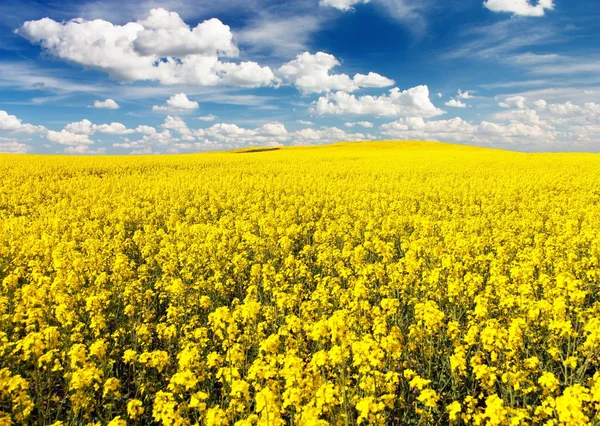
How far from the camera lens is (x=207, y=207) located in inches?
609

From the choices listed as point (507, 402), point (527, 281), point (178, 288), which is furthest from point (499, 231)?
point (178, 288)

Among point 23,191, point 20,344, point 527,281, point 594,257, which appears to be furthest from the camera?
point 23,191

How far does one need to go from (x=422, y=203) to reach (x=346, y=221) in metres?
4.39

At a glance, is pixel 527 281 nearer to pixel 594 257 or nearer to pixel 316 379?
pixel 594 257

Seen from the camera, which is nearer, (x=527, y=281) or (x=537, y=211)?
(x=527, y=281)

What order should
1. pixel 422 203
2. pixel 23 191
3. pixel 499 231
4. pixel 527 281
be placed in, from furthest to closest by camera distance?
pixel 23 191
pixel 422 203
pixel 499 231
pixel 527 281

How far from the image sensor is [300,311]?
670cm

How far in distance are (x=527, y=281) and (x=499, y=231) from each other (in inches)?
152

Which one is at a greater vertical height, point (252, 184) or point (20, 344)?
point (252, 184)

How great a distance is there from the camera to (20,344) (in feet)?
15.1

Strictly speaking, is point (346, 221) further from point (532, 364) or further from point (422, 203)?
point (532, 364)

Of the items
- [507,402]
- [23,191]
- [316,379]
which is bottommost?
[507,402]

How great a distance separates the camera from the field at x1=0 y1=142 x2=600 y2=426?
3.98 meters

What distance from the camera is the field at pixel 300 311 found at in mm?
3977
